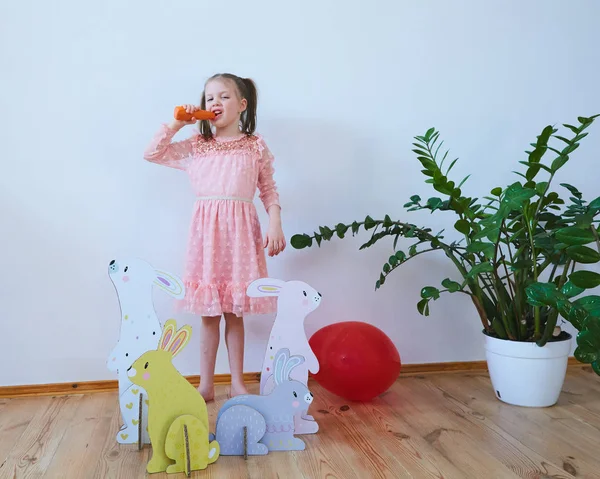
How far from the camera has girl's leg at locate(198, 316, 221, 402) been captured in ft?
5.78

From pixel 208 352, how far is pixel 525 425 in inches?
34.6

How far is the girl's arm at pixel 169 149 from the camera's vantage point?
1.66m

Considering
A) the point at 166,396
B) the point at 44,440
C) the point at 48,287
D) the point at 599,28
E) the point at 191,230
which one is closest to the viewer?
the point at 166,396

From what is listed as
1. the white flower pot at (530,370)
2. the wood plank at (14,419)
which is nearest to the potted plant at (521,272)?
the white flower pot at (530,370)

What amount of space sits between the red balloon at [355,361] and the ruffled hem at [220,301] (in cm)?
20

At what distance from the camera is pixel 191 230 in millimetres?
1727

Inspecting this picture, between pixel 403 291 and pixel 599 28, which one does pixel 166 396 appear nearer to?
pixel 403 291

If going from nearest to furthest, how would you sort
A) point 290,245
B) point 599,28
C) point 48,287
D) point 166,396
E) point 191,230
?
1. point 166,396
2. point 191,230
3. point 48,287
4. point 290,245
5. point 599,28

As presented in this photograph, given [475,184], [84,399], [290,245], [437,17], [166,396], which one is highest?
[437,17]

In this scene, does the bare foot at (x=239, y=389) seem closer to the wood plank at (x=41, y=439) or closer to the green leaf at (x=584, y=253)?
the wood plank at (x=41, y=439)

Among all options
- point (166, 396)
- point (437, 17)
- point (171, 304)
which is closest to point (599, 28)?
point (437, 17)

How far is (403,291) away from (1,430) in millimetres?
1277

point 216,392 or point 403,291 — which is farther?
point 403,291

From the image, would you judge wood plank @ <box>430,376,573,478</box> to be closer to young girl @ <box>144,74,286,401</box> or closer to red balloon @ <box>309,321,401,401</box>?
red balloon @ <box>309,321,401,401</box>
